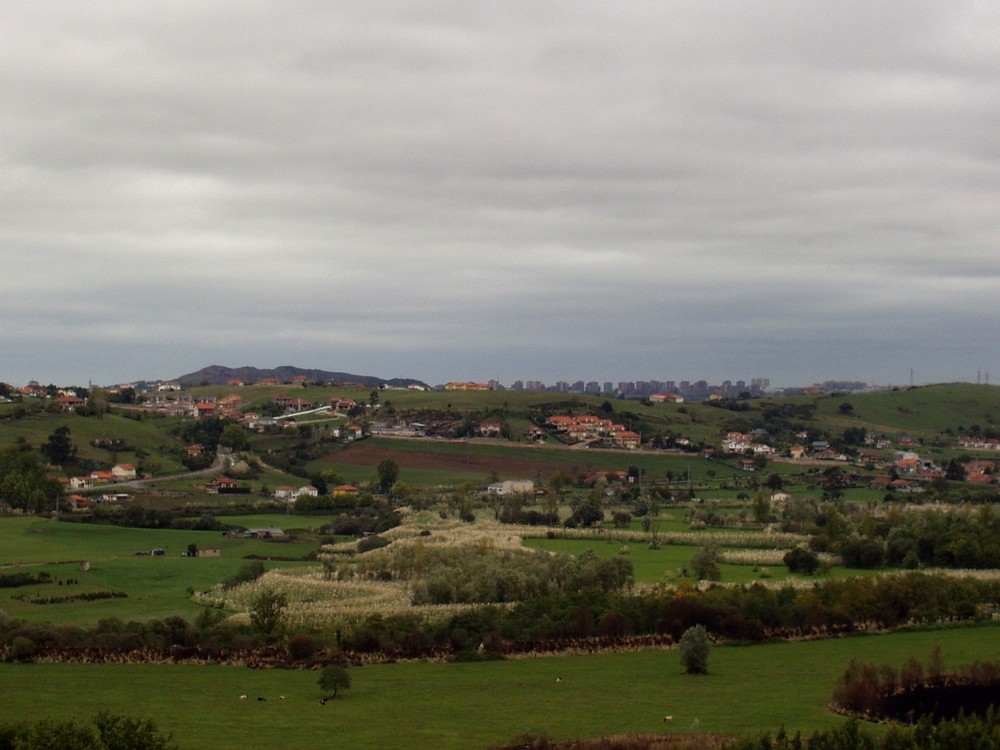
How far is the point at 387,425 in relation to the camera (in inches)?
5768

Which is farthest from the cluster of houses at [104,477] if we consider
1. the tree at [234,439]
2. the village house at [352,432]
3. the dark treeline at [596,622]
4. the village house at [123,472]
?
the dark treeline at [596,622]

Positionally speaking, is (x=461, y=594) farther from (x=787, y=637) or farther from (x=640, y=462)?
(x=640, y=462)

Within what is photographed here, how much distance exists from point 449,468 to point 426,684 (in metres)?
79.0

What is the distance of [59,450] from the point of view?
112 metres

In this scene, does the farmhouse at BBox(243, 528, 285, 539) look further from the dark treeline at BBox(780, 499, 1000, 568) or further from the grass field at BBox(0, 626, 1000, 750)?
the grass field at BBox(0, 626, 1000, 750)

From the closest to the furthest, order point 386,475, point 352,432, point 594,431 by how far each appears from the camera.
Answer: point 386,475 < point 352,432 < point 594,431

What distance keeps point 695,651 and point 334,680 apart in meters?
11.9

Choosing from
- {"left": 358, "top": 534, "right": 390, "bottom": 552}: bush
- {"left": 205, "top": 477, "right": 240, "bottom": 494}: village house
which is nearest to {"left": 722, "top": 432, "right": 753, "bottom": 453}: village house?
{"left": 205, "top": 477, "right": 240, "bottom": 494}: village house

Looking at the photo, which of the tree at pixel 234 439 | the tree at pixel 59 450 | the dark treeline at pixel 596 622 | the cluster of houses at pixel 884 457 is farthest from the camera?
the tree at pixel 234 439

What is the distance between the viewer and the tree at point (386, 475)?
362 feet

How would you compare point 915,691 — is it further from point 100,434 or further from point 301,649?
point 100,434

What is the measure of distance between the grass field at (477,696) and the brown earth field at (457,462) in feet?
235

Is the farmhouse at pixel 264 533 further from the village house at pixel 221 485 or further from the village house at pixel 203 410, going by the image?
the village house at pixel 203 410

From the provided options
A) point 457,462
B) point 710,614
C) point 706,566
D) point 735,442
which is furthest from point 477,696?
point 735,442
